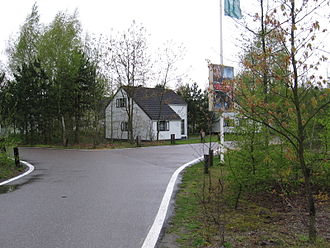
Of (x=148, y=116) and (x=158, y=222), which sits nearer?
(x=158, y=222)

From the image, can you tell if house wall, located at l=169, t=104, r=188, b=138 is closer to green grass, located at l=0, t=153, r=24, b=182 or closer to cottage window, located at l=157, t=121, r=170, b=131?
cottage window, located at l=157, t=121, r=170, b=131

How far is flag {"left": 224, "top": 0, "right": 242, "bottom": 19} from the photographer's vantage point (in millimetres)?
9549

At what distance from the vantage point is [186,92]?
164 feet

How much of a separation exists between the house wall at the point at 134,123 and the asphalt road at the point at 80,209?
78.9ft

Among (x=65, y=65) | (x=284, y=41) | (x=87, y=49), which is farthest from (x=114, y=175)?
(x=87, y=49)

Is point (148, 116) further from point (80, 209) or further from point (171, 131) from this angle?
point (80, 209)

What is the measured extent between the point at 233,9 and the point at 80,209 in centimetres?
742

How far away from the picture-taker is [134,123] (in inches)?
1513

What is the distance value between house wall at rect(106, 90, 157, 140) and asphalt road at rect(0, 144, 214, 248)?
24.0 metres

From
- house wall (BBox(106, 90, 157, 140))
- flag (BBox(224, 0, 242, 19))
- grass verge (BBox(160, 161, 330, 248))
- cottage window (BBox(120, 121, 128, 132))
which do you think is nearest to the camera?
grass verge (BBox(160, 161, 330, 248))

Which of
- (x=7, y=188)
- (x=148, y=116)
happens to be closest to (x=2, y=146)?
(x=7, y=188)

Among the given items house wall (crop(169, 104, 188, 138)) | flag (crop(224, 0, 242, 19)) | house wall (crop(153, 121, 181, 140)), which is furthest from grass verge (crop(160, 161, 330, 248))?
house wall (crop(169, 104, 188, 138))

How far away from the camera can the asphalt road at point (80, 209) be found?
522 centimetres

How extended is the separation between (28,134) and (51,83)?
726 centimetres
